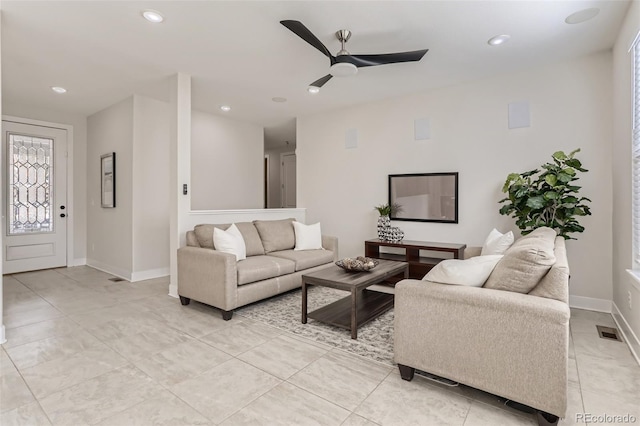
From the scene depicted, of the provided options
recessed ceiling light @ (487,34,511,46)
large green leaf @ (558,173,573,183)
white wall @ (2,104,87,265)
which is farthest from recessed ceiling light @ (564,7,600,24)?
white wall @ (2,104,87,265)

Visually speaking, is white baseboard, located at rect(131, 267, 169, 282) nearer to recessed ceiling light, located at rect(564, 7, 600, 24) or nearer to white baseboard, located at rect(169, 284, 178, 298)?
white baseboard, located at rect(169, 284, 178, 298)

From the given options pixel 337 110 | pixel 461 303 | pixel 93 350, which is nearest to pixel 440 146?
pixel 337 110

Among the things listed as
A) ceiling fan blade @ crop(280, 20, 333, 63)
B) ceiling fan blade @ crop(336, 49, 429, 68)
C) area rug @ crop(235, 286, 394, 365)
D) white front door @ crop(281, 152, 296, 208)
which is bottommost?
area rug @ crop(235, 286, 394, 365)

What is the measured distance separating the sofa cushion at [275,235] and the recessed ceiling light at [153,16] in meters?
2.45

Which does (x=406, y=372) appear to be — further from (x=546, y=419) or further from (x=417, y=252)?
(x=417, y=252)

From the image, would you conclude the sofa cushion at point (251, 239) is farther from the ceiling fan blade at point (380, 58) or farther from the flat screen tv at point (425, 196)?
the ceiling fan blade at point (380, 58)

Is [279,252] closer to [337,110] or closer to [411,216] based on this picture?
[411,216]

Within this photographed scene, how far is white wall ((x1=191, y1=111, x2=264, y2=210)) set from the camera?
5.48 meters

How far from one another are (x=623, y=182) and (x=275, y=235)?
11.8 feet

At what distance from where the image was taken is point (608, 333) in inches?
110

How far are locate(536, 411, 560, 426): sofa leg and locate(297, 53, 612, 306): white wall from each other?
8.20 ft

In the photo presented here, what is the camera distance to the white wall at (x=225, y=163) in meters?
5.48

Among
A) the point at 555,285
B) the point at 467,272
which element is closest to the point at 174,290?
the point at 467,272

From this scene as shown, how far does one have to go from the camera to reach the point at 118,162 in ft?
16.3
